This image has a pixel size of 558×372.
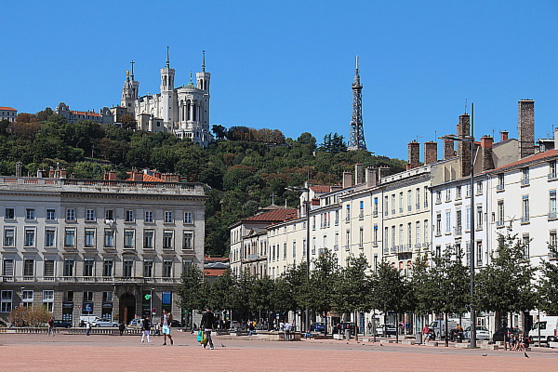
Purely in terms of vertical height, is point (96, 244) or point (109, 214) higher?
point (109, 214)

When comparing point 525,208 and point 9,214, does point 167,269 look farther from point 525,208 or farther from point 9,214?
point 525,208

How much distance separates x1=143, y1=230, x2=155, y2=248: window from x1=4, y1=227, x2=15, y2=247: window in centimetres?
1340

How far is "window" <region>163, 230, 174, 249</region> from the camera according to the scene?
112000mm

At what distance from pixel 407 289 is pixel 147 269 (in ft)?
153

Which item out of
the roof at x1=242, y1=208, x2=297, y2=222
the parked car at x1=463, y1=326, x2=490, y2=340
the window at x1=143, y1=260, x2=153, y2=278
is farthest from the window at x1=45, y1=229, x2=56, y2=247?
the parked car at x1=463, y1=326, x2=490, y2=340

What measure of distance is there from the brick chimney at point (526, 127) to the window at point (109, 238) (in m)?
46.8

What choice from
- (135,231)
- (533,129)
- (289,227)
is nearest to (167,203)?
(135,231)

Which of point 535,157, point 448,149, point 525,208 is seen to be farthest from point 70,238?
point 535,157

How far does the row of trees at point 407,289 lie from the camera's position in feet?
193

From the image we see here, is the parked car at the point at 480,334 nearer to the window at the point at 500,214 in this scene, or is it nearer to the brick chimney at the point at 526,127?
the window at the point at 500,214

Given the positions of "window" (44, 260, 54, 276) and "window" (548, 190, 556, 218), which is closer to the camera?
"window" (548, 190, 556, 218)

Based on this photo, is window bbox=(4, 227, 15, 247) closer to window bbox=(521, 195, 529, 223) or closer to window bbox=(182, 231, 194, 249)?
window bbox=(182, 231, 194, 249)

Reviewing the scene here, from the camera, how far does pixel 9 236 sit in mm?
107875

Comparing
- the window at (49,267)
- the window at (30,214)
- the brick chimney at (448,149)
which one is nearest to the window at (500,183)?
the brick chimney at (448,149)
